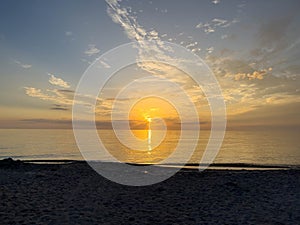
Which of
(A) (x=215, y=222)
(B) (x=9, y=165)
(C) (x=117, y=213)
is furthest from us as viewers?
(B) (x=9, y=165)

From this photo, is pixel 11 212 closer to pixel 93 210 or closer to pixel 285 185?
pixel 93 210

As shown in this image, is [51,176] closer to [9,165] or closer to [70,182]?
[70,182]

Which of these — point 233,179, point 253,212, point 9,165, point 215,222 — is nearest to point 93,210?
point 215,222

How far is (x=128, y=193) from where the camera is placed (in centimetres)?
1792

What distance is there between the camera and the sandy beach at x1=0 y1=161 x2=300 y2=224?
12.3 meters

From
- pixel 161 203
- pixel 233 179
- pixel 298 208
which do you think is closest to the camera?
pixel 298 208

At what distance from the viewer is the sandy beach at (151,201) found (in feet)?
40.2

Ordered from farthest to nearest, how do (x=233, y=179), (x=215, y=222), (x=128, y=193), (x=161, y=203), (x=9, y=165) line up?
(x=9, y=165) → (x=233, y=179) → (x=128, y=193) → (x=161, y=203) → (x=215, y=222)

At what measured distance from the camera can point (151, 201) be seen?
1570 cm

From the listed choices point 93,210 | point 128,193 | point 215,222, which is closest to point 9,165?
point 128,193

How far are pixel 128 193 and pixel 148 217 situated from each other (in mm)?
5595

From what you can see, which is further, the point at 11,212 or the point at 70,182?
the point at 70,182

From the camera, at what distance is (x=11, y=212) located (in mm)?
12570

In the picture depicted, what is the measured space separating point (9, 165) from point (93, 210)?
2375 centimetres
